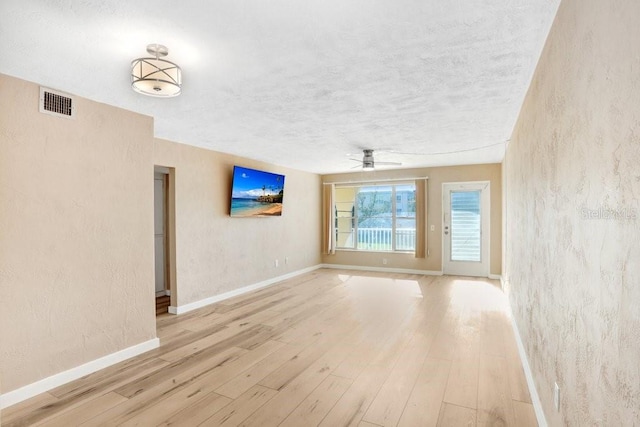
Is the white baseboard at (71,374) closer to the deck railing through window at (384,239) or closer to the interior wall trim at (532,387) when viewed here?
the interior wall trim at (532,387)

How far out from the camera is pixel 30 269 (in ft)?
7.89

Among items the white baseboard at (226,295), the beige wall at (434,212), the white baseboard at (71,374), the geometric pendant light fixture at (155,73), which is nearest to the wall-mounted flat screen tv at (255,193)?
the white baseboard at (226,295)

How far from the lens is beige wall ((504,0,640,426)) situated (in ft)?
2.77

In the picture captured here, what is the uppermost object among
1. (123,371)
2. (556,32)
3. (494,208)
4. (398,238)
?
(556,32)

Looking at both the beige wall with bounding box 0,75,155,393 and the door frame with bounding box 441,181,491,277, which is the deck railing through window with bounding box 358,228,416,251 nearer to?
the door frame with bounding box 441,181,491,277

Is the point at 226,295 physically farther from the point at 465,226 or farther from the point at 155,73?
the point at 465,226

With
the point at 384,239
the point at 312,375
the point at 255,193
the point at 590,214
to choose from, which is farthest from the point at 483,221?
the point at 590,214

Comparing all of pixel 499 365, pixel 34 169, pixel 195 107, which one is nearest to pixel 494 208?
pixel 499 365

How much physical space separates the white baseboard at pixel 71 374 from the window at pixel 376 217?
5264mm

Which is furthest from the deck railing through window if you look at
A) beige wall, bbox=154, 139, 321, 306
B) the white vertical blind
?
beige wall, bbox=154, 139, 321, 306

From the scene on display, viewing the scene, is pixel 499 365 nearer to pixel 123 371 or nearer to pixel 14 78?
pixel 123 371

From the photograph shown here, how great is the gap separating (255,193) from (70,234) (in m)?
3.06

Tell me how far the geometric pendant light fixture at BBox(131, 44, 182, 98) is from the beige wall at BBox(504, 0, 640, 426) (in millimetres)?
2102

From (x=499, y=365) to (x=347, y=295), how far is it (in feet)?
8.82
